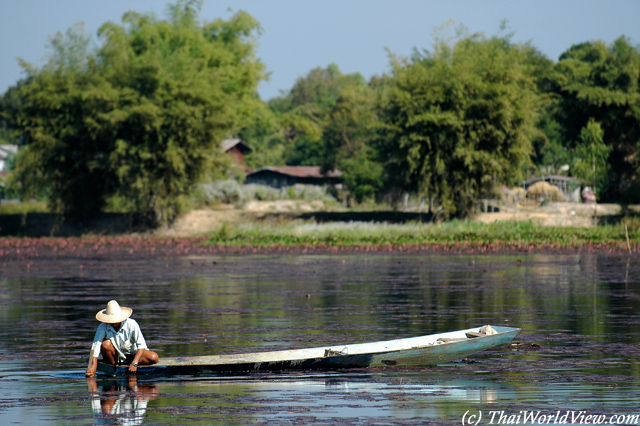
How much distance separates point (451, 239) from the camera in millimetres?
43188

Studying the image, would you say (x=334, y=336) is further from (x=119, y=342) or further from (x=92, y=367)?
(x=92, y=367)

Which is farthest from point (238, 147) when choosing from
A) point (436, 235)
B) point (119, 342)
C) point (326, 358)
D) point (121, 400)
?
point (121, 400)

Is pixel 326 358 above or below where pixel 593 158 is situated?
below

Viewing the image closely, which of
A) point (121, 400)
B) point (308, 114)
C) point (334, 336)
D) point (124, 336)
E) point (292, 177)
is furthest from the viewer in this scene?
point (308, 114)

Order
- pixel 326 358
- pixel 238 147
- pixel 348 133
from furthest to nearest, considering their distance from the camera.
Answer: pixel 238 147 < pixel 348 133 < pixel 326 358

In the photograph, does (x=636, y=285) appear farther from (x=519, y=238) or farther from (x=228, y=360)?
(x=519, y=238)

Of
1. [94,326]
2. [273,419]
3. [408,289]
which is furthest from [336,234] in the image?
[273,419]

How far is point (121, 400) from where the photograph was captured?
1138 centimetres

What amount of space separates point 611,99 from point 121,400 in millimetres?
54235

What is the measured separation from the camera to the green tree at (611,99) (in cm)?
6038

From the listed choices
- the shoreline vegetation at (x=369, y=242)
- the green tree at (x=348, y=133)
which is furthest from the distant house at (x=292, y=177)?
the shoreline vegetation at (x=369, y=242)

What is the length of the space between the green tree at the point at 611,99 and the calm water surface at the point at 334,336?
3093 cm

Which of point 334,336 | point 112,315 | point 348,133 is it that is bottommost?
point 334,336

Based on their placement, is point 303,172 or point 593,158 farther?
point 303,172
